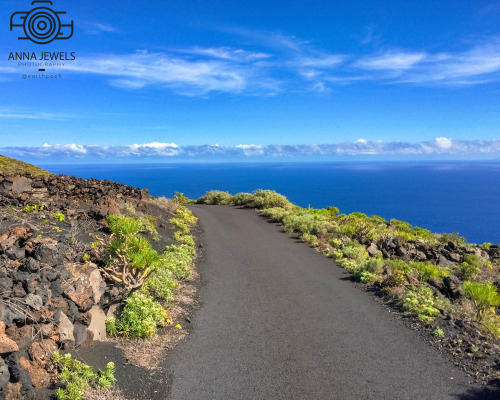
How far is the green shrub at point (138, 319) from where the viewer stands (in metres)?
7.82

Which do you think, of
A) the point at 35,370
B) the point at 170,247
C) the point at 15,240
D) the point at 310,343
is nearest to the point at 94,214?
the point at 170,247

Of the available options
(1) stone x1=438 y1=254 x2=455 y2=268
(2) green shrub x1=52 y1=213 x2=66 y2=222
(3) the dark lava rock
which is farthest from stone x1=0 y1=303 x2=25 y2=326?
(1) stone x1=438 y1=254 x2=455 y2=268

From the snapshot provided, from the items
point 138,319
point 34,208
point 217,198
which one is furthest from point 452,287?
point 217,198

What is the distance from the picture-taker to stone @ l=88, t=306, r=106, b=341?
24.2 feet

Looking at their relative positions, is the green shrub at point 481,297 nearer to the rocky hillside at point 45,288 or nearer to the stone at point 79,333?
the rocky hillside at point 45,288

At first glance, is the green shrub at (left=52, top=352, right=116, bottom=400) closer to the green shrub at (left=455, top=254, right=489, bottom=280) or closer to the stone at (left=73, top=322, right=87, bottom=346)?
the stone at (left=73, top=322, right=87, bottom=346)

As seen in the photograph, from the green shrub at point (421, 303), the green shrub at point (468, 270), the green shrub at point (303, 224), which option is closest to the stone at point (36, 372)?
the green shrub at point (421, 303)

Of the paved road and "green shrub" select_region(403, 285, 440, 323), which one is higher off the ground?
"green shrub" select_region(403, 285, 440, 323)

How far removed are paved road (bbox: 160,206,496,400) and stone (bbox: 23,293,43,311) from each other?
278 centimetres

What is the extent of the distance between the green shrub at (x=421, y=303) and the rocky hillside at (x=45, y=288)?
7.88 metres

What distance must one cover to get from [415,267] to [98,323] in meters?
12.0

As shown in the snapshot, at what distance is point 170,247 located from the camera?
14.9m

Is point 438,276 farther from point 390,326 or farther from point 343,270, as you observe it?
point 390,326

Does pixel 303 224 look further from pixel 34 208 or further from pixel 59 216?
pixel 34 208
